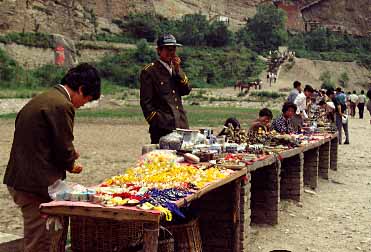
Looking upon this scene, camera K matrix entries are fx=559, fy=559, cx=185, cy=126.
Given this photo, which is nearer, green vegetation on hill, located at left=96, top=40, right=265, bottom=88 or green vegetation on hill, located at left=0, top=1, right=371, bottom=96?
green vegetation on hill, located at left=0, top=1, right=371, bottom=96

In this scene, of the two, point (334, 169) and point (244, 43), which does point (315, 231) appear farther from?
point (244, 43)

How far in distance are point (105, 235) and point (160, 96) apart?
6.71 feet

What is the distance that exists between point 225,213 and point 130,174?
5.00 ft

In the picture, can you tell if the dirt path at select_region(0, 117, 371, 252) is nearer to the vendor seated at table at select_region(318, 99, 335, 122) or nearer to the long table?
the long table

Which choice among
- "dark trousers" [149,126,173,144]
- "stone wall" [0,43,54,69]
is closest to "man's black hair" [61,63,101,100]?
"dark trousers" [149,126,173,144]

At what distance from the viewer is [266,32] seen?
6419 centimetres

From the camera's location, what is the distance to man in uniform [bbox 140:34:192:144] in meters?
5.93

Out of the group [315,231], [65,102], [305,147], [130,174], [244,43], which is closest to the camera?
[65,102]

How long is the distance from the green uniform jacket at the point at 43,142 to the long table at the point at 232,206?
12.0 inches

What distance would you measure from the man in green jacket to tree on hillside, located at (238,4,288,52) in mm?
61044

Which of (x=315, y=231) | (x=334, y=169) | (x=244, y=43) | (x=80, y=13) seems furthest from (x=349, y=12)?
(x=315, y=231)

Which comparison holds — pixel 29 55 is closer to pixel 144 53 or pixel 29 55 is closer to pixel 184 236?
pixel 144 53

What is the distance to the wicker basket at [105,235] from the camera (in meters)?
4.28

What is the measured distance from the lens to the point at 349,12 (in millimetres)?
77688
